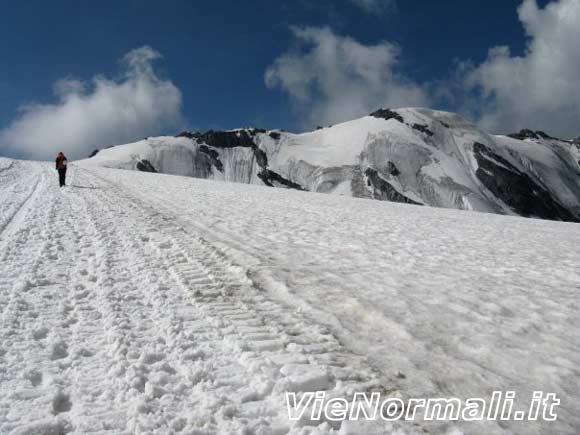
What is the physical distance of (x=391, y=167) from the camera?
168750mm

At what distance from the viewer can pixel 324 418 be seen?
329 cm

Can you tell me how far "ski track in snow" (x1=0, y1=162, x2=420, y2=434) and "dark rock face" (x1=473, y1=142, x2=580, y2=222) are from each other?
17875cm

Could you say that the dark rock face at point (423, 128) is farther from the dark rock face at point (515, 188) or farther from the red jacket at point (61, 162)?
the red jacket at point (61, 162)

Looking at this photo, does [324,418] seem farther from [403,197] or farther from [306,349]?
[403,197]

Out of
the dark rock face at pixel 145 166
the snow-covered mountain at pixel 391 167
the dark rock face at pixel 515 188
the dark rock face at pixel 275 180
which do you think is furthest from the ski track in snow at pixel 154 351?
the dark rock face at pixel 515 188

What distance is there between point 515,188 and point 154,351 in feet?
624

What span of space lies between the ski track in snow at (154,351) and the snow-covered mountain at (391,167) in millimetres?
150728

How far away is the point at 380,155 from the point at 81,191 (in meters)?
163

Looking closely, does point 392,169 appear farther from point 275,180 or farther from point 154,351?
point 154,351

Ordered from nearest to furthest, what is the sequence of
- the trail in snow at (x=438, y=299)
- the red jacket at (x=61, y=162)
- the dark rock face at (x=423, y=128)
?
1. the trail in snow at (x=438, y=299)
2. the red jacket at (x=61, y=162)
3. the dark rock face at (x=423, y=128)

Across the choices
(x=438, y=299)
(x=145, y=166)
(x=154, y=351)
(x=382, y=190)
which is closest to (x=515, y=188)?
(x=382, y=190)

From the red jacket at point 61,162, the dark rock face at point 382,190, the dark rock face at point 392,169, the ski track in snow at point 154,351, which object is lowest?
the ski track in snow at point 154,351

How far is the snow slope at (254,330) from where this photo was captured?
3289 mm

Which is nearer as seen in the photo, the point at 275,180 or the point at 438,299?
the point at 438,299
